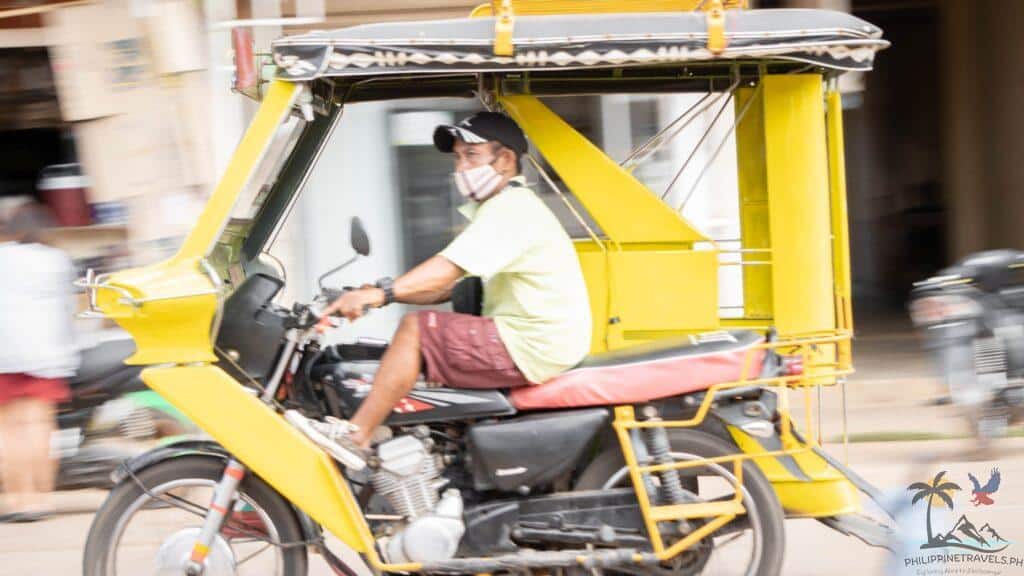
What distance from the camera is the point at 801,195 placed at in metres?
3.85

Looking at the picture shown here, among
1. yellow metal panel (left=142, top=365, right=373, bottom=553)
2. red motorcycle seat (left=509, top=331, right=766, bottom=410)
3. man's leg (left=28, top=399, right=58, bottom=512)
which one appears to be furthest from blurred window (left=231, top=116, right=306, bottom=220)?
man's leg (left=28, top=399, right=58, bottom=512)

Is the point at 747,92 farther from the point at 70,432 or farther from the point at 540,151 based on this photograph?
the point at 70,432

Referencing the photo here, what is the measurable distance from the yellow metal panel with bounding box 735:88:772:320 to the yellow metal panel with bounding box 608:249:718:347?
0.24m

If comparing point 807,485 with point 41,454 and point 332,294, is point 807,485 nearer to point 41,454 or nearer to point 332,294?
point 332,294

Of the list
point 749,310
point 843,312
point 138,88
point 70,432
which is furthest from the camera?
point 138,88

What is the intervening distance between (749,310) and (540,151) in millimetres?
992

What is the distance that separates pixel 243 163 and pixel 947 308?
11.5 feet

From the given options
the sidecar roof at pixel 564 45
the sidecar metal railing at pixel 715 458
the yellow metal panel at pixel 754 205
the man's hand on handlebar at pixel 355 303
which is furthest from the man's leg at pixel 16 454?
the yellow metal panel at pixel 754 205

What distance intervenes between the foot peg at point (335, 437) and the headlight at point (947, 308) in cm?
308

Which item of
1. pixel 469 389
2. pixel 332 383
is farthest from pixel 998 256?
pixel 332 383

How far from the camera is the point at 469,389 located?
146 inches

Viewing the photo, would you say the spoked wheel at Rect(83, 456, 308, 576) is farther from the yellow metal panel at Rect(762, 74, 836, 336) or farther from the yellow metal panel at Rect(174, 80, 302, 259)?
the yellow metal panel at Rect(762, 74, 836, 336)

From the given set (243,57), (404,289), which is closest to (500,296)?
(404,289)

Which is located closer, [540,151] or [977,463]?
[540,151]
